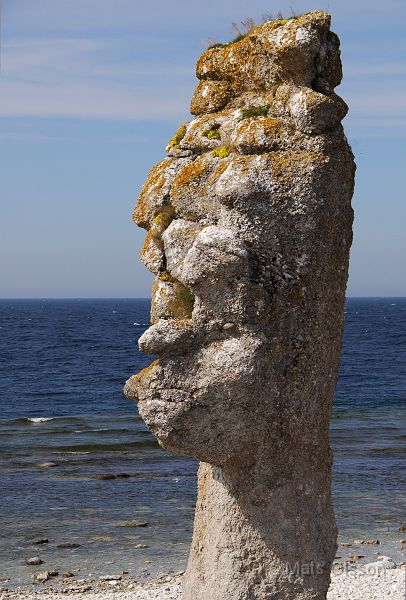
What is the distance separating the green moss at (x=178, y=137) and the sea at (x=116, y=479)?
Result: 931cm

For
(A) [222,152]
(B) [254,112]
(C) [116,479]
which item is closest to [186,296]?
(A) [222,152]

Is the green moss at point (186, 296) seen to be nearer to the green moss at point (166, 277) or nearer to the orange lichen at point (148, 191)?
the green moss at point (166, 277)

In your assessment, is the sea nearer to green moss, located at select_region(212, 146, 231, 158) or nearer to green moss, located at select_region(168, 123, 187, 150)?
green moss, located at select_region(168, 123, 187, 150)

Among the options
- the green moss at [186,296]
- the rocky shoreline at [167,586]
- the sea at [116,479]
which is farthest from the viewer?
the sea at [116,479]

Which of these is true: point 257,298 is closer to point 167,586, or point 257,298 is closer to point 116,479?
point 167,586

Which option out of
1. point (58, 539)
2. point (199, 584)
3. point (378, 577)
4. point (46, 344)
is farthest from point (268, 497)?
point (46, 344)

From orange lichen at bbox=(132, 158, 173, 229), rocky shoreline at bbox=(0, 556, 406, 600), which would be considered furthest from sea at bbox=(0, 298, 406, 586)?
orange lichen at bbox=(132, 158, 173, 229)

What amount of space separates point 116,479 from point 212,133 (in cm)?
1834

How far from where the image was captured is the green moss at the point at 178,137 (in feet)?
28.2

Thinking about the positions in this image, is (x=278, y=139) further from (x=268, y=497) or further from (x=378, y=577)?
(x=378, y=577)

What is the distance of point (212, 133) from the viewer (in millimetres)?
8352

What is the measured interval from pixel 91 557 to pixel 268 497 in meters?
9.85

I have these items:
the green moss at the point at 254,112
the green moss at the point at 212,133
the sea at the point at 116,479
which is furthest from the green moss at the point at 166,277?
the sea at the point at 116,479

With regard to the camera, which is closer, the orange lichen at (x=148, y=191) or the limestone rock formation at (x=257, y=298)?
the limestone rock formation at (x=257, y=298)
